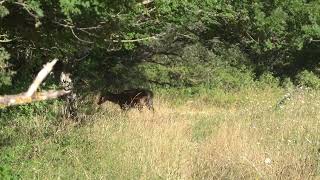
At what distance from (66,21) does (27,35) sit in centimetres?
52

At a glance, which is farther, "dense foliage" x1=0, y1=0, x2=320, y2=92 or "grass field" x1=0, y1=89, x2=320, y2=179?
"grass field" x1=0, y1=89, x2=320, y2=179

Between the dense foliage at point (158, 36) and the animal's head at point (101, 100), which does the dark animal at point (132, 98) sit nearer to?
the animal's head at point (101, 100)

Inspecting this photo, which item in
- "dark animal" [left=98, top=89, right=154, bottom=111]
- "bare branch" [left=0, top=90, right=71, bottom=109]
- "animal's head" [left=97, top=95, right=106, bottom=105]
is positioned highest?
"bare branch" [left=0, top=90, right=71, bottom=109]

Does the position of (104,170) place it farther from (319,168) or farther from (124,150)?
(319,168)

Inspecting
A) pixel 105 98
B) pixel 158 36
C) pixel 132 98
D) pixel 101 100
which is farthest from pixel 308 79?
pixel 158 36

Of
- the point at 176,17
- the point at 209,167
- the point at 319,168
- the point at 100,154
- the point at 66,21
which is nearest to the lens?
the point at 66,21

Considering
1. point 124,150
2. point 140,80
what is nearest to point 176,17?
point 124,150

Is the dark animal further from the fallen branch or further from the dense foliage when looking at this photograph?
the fallen branch

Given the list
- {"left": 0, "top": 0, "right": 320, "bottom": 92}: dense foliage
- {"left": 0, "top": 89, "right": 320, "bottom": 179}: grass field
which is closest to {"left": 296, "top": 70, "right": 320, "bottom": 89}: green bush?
{"left": 0, "top": 0, "right": 320, "bottom": 92}: dense foliage

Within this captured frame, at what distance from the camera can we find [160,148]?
725cm

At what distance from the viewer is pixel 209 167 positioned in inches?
266

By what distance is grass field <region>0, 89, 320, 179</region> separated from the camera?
6.44 m

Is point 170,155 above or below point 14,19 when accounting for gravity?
below

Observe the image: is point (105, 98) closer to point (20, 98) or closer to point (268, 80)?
point (20, 98)
